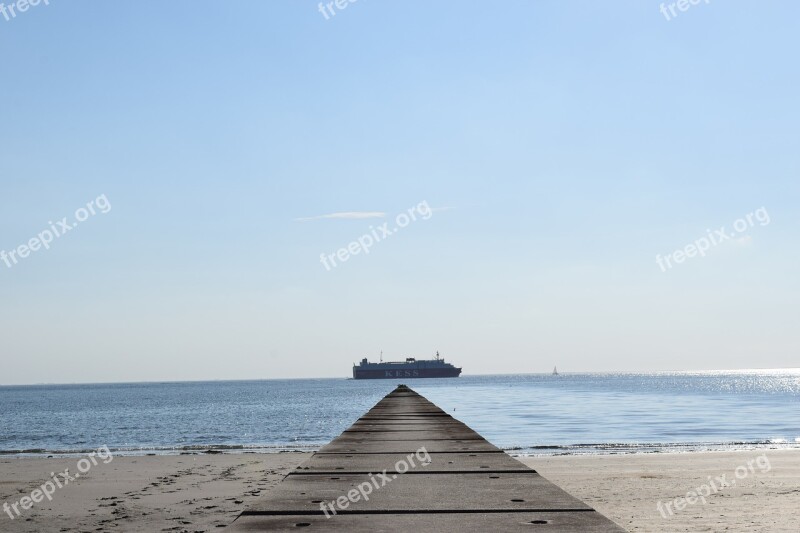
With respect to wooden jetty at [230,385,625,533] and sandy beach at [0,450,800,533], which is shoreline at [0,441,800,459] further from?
wooden jetty at [230,385,625,533]

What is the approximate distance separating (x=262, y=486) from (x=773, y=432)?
28.7 metres

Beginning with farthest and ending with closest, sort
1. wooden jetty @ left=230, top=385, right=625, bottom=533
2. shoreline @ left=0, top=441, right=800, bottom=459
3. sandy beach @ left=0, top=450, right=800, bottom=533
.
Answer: shoreline @ left=0, top=441, right=800, bottom=459
sandy beach @ left=0, top=450, right=800, bottom=533
wooden jetty @ left=230, top=385, right=625, bottom=533

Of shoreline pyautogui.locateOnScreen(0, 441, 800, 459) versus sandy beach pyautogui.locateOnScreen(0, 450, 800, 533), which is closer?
sandy beach pyautogui.locateOnScreen(0, 450, 800, 533)

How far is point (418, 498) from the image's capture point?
460 cm

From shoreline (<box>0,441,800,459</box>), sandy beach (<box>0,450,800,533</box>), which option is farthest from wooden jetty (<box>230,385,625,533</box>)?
shoreline (<box>0,441,800,459</box>)

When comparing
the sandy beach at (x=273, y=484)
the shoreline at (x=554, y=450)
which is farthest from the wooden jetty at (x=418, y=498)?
the shoreline at (x=554, y=450)

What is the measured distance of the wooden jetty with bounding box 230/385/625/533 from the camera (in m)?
3.69

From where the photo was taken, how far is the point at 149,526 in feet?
48.3

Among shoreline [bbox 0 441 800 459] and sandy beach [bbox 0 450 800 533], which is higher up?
sandy beach [bbox 0 450 800 533]

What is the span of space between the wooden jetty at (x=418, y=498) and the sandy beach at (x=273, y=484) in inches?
330

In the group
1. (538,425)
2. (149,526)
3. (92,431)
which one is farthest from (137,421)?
(149,526)

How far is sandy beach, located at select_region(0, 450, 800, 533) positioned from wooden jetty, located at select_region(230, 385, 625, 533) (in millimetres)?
8391

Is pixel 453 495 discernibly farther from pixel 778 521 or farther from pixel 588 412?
Answer: pixel 588 412

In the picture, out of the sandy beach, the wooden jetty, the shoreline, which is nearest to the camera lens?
the wooden jetty
